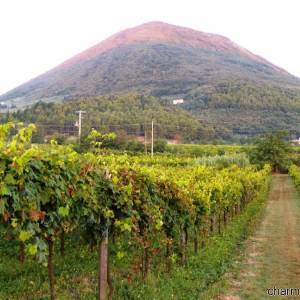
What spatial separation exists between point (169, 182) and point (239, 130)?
116214 mm

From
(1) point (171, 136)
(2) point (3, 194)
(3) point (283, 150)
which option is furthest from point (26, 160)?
(1) point (171, 136)

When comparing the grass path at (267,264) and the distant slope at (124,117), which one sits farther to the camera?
the distant slope at (124,117)

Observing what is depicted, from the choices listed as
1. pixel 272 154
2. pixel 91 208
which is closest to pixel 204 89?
pixel 272 154

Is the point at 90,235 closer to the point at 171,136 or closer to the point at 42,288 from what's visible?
the point at 42,288

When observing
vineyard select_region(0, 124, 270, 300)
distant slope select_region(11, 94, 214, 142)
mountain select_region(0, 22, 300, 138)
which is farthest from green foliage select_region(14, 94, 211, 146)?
vineyard select_region(0, 124, 270, 300)

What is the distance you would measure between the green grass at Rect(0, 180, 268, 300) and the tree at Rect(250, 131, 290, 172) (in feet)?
215

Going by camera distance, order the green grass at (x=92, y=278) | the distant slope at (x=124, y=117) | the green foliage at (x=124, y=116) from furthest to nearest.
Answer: the green foliage at (x=124, y=116) < the distant slope at (x=124, y=117) < the green grass at (x=92, y=278)

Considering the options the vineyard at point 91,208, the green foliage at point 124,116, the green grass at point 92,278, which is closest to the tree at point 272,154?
the green foliage at point 124,116

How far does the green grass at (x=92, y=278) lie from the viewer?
812 cm

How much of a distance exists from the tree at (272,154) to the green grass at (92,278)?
65628mm

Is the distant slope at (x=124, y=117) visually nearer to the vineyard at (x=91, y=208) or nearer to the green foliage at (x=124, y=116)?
the green foliage at (x=124, y=116)

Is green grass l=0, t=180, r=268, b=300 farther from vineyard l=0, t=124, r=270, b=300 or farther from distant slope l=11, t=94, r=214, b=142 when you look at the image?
distant slope l=11, t=94, r=214, b=142

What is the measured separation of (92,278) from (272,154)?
70.4 metres

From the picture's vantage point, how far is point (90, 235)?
24.3ft
